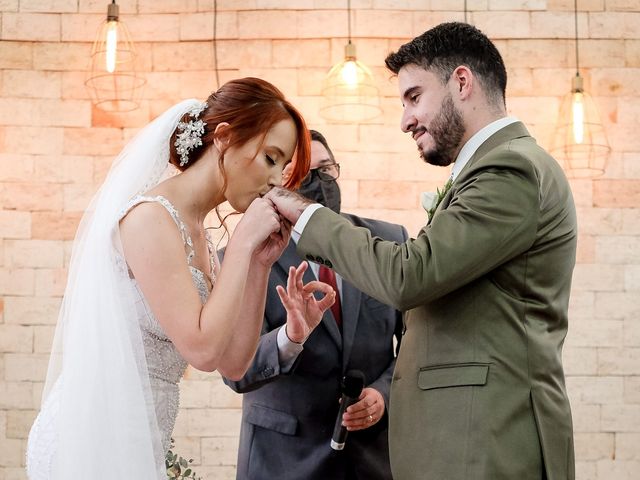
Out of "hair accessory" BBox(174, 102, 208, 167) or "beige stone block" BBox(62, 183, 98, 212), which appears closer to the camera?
"hair accessory" BBox(174, 102, 208, 167)

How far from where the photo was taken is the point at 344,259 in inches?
85.7

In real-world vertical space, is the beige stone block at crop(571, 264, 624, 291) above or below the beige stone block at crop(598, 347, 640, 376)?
above

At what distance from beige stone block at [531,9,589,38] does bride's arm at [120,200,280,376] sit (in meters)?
3.61

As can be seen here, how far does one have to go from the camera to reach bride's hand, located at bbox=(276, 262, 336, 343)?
8.62ft

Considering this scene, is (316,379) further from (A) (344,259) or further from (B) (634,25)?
(B) (634,25)

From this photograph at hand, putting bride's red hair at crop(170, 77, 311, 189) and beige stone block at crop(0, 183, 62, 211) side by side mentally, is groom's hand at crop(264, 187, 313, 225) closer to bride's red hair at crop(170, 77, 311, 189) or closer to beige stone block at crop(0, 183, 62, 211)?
bride's red hair at crop(170, 77, 311, 189)

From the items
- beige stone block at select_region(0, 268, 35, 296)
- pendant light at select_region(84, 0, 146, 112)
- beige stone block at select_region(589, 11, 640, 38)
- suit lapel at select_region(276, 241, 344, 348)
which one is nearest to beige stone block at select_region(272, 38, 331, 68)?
pendant light at select_region(84, 0, 146, 112)

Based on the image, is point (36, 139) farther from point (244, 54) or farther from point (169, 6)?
point (244, 54)

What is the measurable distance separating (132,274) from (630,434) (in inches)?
145

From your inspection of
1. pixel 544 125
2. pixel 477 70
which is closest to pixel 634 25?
pixel 544 125

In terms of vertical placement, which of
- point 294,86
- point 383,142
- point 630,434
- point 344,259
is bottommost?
point 630,434

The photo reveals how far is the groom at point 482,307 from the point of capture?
211cm

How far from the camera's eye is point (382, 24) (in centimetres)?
538

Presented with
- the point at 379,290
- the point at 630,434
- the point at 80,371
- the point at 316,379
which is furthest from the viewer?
the point at 630,434
